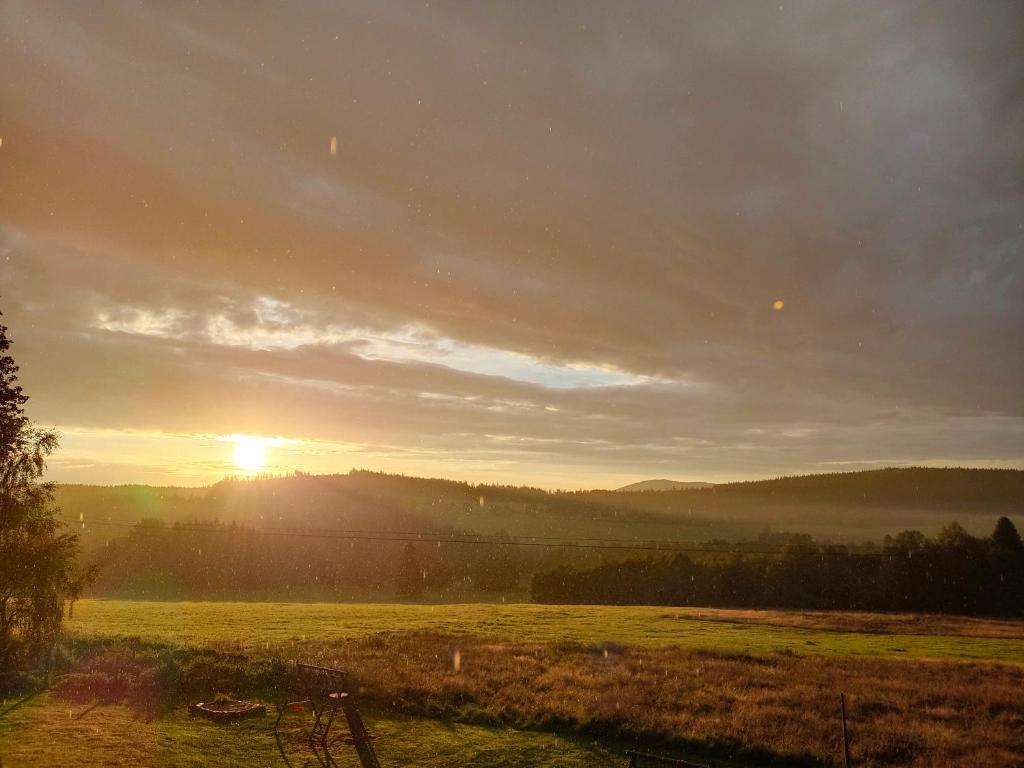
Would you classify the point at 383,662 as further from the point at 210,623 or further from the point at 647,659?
the point at 210,623

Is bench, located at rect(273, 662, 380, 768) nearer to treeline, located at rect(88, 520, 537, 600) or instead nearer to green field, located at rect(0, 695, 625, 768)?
green field, located at rect(0, 695, 625, 768)

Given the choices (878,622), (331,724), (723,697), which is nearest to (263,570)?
(878,622)

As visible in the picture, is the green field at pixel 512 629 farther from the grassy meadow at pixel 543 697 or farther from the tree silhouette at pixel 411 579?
the tree silhouette at pixel 411 579

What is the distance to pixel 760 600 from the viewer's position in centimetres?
9781

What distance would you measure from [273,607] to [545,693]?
181ft

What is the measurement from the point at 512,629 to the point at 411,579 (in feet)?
198

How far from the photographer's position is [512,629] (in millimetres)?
58062

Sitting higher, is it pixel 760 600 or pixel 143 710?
pixel 143 710

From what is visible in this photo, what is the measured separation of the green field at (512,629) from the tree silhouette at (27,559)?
9.23 metres

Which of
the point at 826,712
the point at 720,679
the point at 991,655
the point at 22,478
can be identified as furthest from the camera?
the point at 991,655

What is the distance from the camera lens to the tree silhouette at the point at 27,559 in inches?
1275

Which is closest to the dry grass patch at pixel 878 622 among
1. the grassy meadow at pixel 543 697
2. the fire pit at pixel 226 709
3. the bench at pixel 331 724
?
the grassy meadow at pixel 543 697

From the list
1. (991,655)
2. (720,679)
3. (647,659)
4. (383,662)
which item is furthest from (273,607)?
(991,655)

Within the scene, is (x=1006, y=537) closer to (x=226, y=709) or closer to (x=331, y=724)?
(x=331, y=724)
